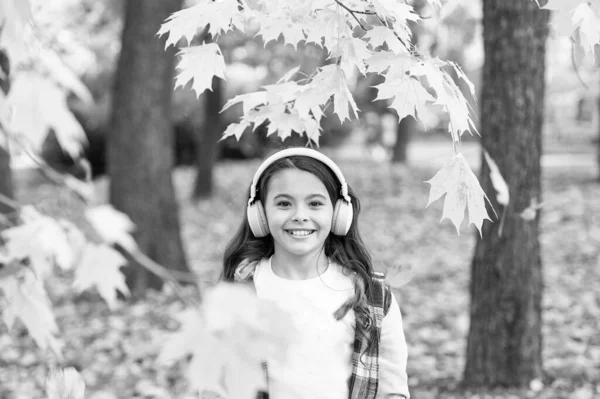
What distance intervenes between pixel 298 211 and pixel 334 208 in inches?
7.6

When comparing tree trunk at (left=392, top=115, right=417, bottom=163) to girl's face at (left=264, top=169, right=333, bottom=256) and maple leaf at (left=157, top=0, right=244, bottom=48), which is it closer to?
girl's face at (left=264, top=169, right=333, bottom=256)

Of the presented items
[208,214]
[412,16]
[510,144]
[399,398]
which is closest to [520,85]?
[510,144]

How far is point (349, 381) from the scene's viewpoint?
6.70 ft

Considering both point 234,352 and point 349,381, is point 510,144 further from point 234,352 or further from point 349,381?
point 234,352

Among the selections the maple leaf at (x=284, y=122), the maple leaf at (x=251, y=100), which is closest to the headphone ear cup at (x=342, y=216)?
the maple leaf at (x=284, y=122)

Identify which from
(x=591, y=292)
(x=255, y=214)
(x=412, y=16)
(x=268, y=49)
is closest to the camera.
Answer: (x=412, y=16)

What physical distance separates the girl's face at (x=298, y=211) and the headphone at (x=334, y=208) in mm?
57

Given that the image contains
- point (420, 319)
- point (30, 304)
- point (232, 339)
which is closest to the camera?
point (232, 339)

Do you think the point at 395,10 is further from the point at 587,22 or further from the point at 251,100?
the point at 251,100

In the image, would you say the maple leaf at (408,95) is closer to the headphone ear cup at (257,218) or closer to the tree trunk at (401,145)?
the headphone ear cup at (257,218)

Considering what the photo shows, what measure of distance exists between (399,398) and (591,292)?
419 cm

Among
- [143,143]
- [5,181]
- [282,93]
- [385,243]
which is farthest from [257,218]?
[385,243]

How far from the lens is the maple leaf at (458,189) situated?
1831 millimetres

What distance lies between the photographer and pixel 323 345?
2039 millimetres
